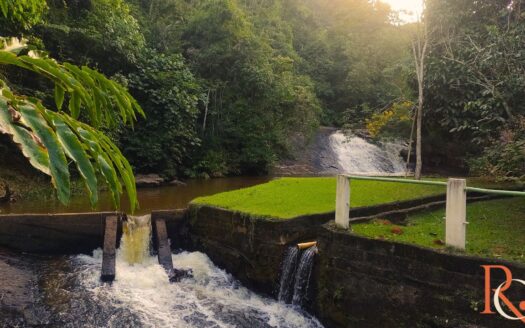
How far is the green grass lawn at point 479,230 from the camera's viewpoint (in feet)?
17.4

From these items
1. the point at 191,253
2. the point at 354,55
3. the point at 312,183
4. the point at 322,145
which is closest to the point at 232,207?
the point at 191,253

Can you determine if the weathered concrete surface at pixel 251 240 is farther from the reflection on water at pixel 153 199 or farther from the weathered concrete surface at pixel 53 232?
the reflection on water at pixel 153 199

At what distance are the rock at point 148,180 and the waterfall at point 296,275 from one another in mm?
9915

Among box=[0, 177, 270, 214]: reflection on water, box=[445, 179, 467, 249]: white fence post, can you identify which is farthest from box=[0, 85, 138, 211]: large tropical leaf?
box=[0, 177, 270, 214]: reflection on water

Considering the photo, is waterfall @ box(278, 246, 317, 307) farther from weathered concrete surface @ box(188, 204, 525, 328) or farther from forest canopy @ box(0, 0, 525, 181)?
forest canopy @ box(0, 0, 525, 181)

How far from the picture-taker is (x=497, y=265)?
452 cm

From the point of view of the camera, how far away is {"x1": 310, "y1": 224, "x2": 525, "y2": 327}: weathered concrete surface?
4.64 m

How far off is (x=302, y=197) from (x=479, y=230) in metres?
3.48

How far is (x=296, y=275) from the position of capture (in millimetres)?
6668

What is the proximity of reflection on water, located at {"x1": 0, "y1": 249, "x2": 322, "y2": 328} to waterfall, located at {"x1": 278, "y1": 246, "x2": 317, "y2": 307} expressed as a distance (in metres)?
0.17

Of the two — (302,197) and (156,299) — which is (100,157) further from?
(302,197)


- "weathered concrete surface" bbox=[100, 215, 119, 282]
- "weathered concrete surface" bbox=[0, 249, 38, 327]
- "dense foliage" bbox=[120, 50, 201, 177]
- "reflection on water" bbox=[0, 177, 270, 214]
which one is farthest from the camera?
"dense foliage" bbox=[120, 50, 201, 177]

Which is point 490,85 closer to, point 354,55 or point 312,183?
point 312,183

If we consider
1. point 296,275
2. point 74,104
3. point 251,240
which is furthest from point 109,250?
point 74,104
